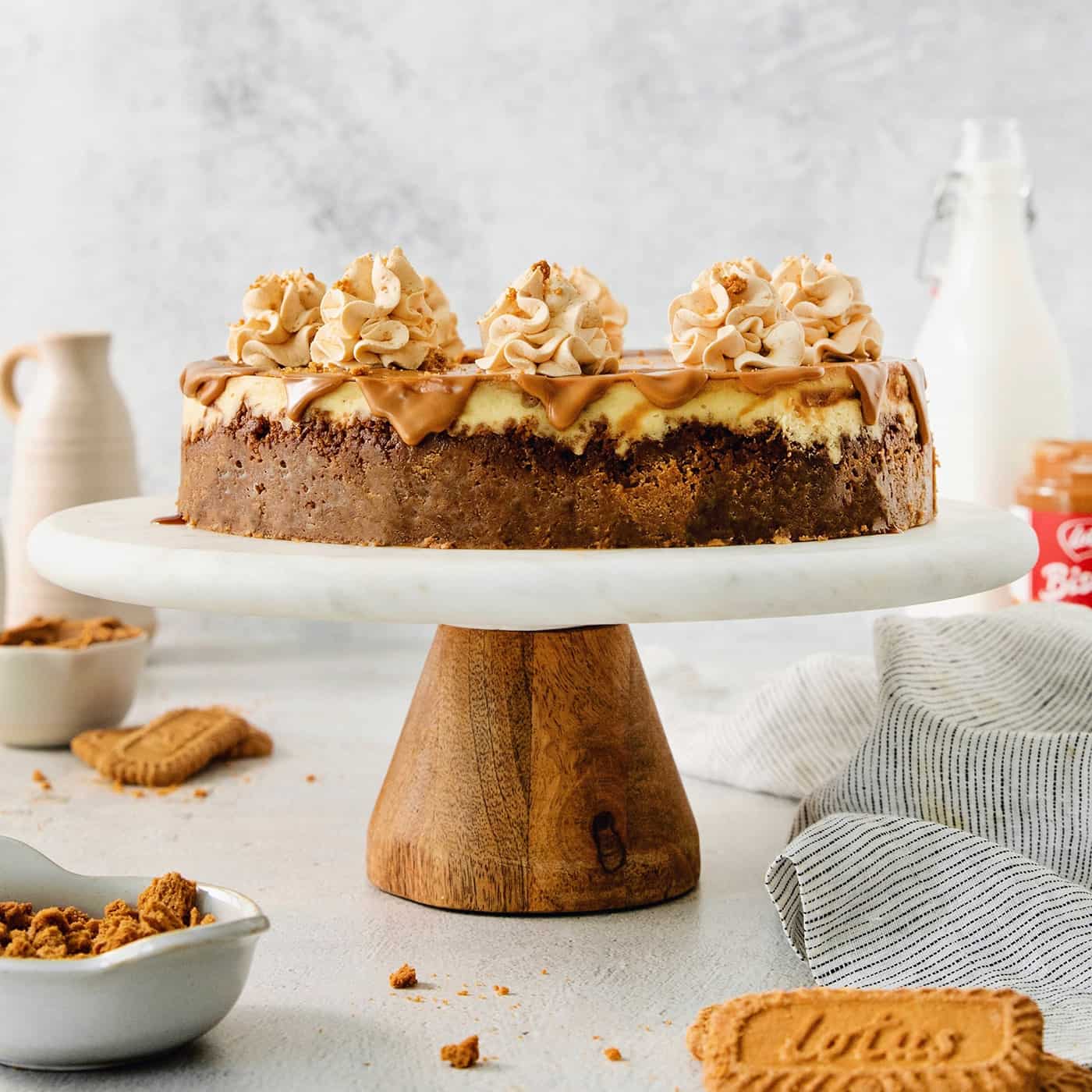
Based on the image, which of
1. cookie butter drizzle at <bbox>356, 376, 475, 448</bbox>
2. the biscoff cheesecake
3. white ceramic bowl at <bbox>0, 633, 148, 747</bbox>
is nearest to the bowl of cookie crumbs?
white ceramic bowl at <bbox>0, 633, 148, 747</bbox>

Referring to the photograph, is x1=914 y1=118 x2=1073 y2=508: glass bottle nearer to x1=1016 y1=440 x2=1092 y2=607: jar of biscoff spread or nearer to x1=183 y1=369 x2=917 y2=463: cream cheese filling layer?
x1=1016 y1=440 x2=1092 y2=607: jar of biscoff spread

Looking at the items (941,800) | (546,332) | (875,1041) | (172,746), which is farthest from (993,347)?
(875,1041)

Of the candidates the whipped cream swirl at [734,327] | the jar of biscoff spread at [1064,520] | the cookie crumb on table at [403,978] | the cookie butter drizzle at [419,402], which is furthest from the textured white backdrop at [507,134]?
the cookie crumb on table at [403,978]

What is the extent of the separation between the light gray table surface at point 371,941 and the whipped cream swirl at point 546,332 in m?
0.51

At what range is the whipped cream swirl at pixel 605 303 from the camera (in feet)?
5.62

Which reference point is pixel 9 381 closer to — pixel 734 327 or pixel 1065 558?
pixel 734 327

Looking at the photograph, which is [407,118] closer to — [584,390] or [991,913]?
[584,390]

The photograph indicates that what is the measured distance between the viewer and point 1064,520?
226 centimetres

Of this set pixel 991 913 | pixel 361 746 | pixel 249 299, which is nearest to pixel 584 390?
pixel 249 299

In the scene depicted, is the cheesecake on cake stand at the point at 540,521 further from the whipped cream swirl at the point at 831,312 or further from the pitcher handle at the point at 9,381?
the pitcher handle at the point at 9,381

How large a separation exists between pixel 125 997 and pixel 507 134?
84.4 inches

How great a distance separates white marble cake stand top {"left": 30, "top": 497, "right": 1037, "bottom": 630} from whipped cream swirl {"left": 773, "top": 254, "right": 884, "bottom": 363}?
0.84 ft

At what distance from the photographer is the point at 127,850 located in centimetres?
170

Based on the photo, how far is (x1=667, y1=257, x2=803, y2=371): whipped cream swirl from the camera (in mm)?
1471
